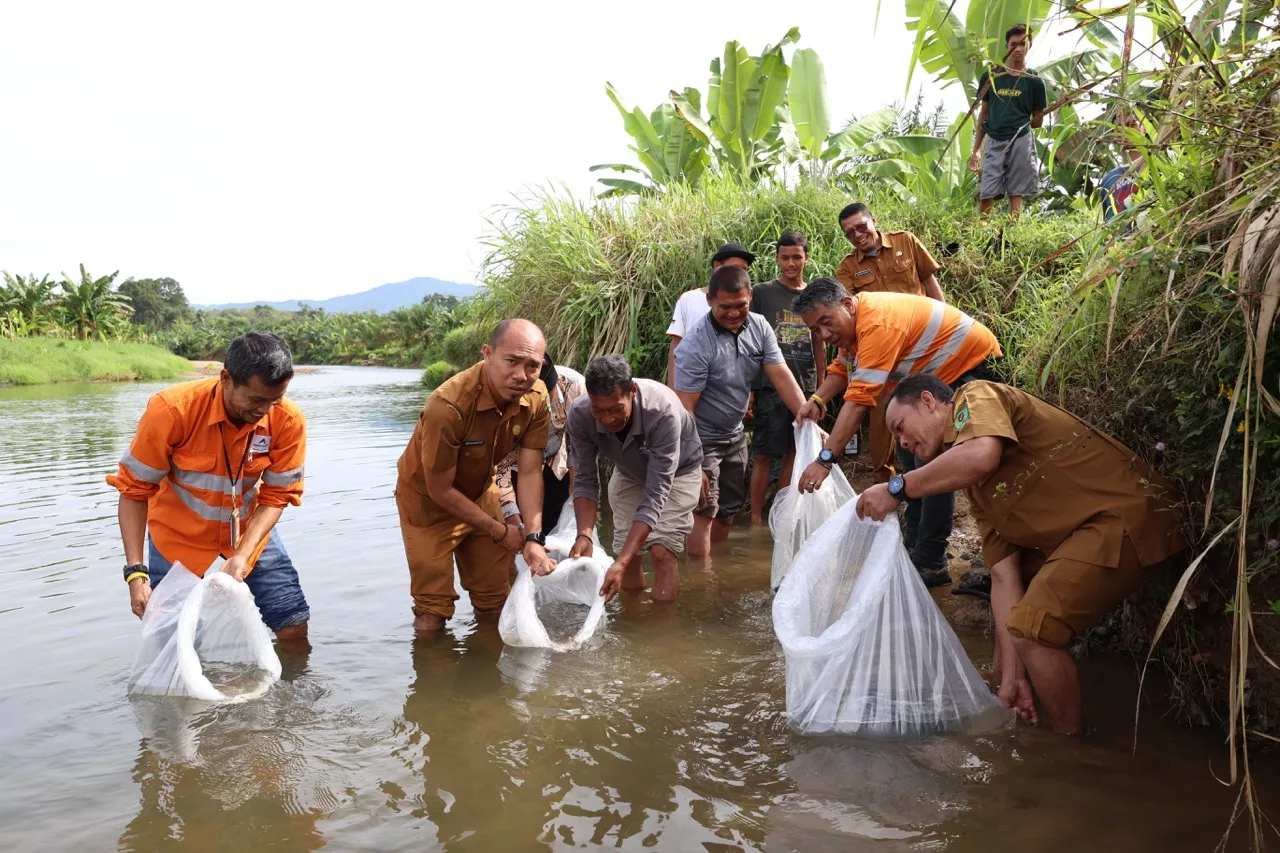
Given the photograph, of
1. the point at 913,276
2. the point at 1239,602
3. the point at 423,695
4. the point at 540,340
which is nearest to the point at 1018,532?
the point at 1239,602

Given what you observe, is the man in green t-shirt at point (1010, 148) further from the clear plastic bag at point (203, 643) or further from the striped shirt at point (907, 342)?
the clear plastic bag at point (203, 643)

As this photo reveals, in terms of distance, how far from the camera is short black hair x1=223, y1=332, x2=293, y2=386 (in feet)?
11.3

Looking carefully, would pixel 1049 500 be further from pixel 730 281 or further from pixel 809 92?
pixel 809 92

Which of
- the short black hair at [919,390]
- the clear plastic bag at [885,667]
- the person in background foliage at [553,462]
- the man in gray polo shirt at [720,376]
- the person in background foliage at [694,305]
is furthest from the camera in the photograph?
the person in background foliage at [694,305]

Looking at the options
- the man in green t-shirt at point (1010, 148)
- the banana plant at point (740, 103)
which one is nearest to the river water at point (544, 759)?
the man in green t-shirt at point (1010, 148)

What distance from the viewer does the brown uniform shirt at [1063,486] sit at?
295 cm

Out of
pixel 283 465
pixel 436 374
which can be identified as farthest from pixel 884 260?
pixel 436 374

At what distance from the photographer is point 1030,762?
3012 mm

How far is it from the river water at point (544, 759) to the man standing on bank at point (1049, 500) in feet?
1.42

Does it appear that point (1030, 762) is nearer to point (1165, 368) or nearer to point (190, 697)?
point (1165, 368)

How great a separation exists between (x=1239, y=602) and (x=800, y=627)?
1.47m

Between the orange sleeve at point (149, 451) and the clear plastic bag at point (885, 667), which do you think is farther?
the orange sleeve at point (149, 451)

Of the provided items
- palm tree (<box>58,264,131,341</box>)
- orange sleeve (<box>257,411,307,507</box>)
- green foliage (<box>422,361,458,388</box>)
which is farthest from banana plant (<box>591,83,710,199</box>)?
palm tree (<box>58,264,131,341</box>)

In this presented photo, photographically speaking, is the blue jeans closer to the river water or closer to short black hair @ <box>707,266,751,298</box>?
the river water
